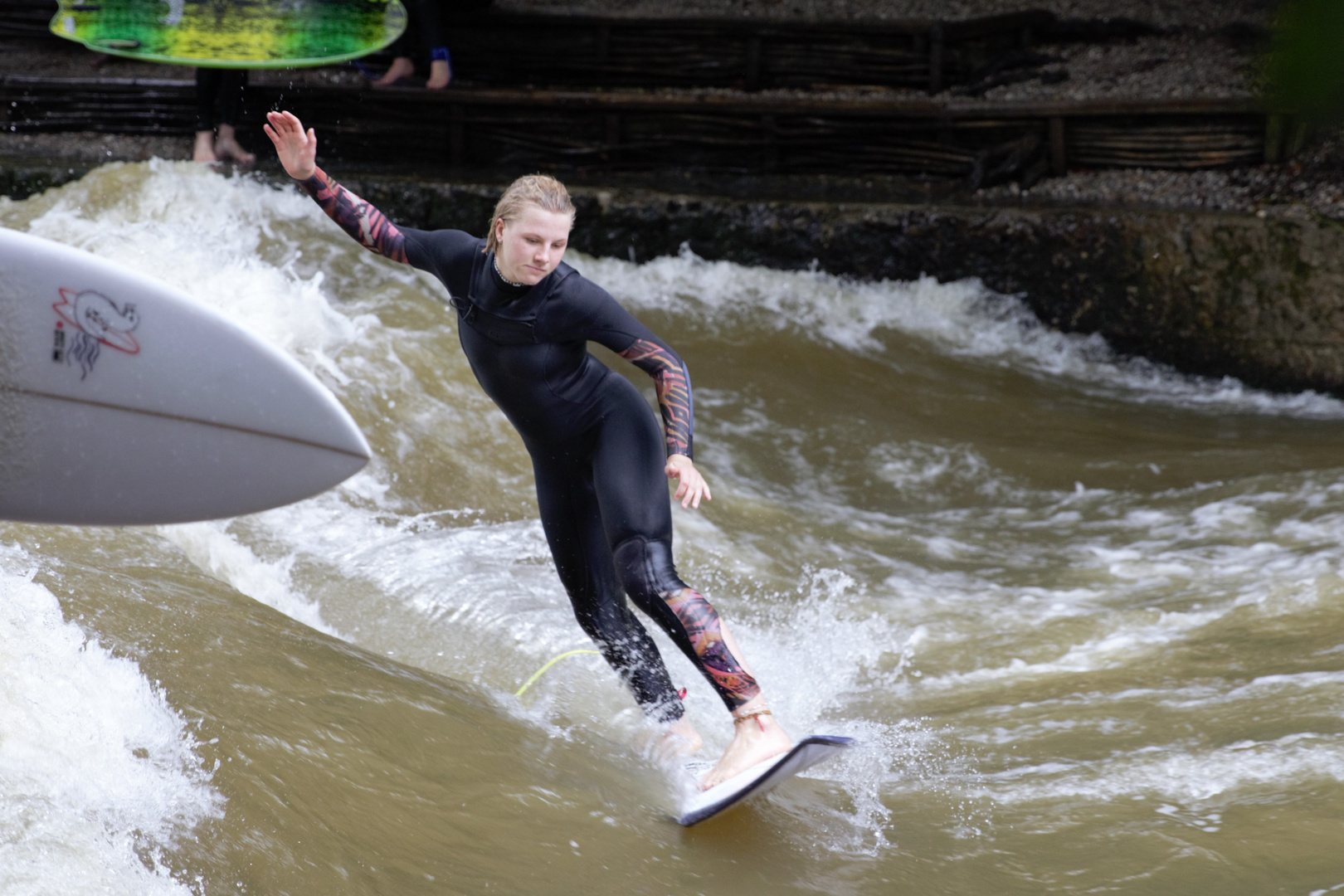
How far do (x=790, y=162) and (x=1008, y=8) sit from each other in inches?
110

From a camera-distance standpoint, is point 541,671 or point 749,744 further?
point 541,671

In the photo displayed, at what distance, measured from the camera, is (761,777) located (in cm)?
235

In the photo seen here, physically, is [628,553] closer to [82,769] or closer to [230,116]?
[82,769]

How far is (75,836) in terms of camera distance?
1931 millimetres

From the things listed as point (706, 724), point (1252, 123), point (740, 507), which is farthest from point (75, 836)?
point (1252, 123)

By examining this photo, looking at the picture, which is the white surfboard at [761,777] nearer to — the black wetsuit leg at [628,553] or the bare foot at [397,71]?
the black wetsuit leg at [628,553]

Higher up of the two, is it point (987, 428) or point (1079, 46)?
point (1079, 46)

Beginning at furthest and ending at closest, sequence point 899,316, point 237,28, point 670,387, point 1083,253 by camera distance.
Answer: point 899,316 < point 1083,253 < point 237,28 < point 670,387

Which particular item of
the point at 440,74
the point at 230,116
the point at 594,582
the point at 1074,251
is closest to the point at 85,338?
the point at 594,582

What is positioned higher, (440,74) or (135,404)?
(440,74)

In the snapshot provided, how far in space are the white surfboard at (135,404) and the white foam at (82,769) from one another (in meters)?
0.31

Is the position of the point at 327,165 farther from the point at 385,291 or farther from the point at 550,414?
the point at 550,414

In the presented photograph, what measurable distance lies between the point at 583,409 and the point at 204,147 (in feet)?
18.2

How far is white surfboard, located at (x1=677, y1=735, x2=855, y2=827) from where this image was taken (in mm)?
2332
